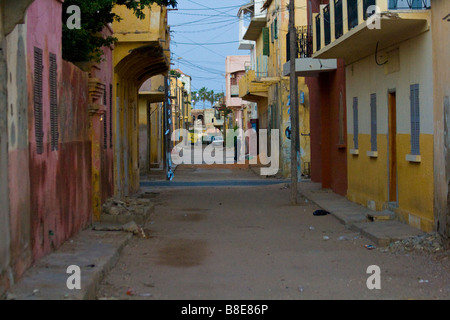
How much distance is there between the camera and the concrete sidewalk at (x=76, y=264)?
770 centimetres

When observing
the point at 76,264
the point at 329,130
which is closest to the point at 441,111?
the point at 76,264

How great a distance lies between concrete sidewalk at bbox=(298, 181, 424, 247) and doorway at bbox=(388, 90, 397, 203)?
0.66 metres

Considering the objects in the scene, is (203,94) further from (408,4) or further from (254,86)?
(408,4)

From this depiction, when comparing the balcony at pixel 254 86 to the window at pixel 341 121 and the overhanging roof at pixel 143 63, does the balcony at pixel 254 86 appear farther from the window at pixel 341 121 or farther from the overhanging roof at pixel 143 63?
the window at pixel 341 121

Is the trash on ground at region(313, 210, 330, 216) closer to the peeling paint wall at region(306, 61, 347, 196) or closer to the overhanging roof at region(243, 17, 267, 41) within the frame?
the peeling paint wall at region(306, 61, 347, 196)

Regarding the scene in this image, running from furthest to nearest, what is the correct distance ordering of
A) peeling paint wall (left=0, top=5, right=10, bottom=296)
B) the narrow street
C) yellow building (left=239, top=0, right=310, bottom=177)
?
1. yellow building (left=239, top=0, right=310, bottom=177)
2. the narrow street
3. peeling paint wall (left=0, top=5, right=10, bottom=296)

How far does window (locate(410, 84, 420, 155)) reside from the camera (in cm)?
1351

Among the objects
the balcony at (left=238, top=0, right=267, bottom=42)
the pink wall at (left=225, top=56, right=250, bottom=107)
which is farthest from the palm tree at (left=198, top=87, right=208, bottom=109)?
the balcony at (left=238, top=0, right=267, bottom=42)

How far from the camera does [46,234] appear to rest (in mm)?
10133

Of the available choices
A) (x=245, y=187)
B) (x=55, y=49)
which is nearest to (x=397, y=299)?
(x=55, y=49)

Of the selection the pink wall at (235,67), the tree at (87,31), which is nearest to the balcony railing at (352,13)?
the tree at (87,31)

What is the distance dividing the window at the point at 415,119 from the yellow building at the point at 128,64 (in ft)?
28.7

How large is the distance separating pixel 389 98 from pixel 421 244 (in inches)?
197

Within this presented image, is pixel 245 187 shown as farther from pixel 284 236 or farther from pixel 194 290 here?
pixel 194 290
